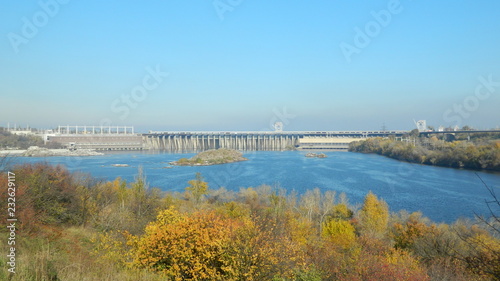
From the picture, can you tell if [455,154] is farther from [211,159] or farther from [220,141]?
[220,141]

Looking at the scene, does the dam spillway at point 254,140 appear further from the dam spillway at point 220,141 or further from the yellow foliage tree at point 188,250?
the yellow foliage tree at point 188,250

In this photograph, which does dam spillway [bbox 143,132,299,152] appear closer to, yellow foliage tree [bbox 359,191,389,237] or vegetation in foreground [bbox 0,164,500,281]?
yellow foliage tree [bbox 359,191,389,237]

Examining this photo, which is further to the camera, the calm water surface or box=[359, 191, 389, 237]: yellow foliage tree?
the calm water surface

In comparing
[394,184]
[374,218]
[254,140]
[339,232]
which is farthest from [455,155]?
[254,140]

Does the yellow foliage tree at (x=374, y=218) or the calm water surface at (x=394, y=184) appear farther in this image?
the calm water surface at (x=394, y=184)

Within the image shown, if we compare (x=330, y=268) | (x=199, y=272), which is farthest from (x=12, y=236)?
(x=330, y=268)

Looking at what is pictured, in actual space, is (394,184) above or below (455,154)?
below

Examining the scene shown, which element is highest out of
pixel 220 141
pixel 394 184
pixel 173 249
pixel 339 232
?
pixel 173 249

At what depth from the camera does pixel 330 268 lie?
3.06m

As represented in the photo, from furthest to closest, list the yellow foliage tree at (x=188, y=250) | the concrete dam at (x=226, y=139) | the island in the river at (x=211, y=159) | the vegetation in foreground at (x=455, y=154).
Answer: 1. the concrete dam at (x=226, y=139)
2. the island in the river at (x=211, y=159)
3. the vegetation in foreground at (x=455, y=154)
4. the yellow foliage tree at (x=188, y=250)

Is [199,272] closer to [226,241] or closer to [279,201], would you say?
[226,241]

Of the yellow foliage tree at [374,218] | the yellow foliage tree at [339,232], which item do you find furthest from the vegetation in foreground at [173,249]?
the yellow foliage tree at [374,218]

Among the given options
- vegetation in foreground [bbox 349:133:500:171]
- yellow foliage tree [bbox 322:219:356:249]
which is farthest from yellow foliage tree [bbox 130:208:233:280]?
vegetation in foreground [bbox 349:133:500:171]

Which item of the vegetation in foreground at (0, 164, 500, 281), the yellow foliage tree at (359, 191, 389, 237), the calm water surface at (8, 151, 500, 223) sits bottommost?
the calm water surface at (8, 151, 500, 223)
